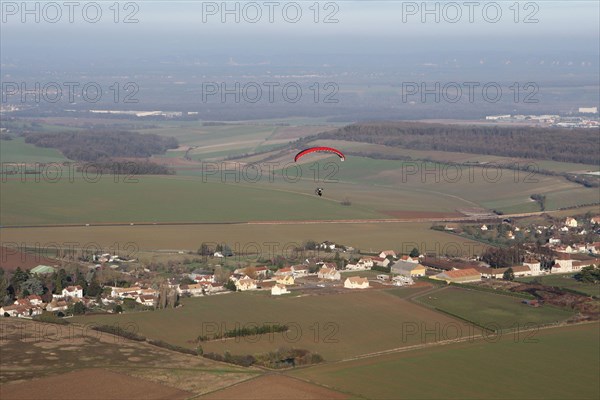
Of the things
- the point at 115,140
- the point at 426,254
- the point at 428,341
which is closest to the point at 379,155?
the point at 115,140

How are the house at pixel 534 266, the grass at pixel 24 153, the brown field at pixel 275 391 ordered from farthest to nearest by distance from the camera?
the grass at pixel 24 153 → the house at pixel 534 266 → the brown field at pixel 275 391

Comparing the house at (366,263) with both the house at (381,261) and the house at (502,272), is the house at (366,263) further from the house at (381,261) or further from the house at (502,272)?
the house at (502,272)

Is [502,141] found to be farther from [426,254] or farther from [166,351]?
[166,351]

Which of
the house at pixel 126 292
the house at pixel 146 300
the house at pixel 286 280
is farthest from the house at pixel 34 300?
the house at pixel 286 280

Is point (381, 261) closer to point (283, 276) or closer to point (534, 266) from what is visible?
point (283, 276)

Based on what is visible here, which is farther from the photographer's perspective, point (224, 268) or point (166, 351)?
point (224, 268)
